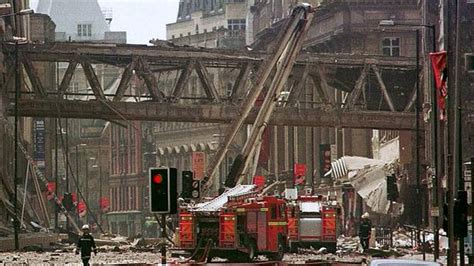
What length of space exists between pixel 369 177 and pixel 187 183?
133 feet

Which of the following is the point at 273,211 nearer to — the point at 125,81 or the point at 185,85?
the point at 125,81

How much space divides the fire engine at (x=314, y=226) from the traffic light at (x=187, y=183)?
31.0 ft

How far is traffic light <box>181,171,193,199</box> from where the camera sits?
2233 inches

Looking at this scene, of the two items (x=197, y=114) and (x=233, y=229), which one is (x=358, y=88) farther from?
(x=233, y=229)

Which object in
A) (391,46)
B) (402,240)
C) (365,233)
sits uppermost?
(391,46)

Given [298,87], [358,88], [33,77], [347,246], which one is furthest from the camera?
[358,88]

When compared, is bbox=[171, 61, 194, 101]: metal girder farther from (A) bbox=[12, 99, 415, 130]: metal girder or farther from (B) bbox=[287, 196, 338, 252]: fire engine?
(B) bbox=[287, 196, 338, 252]: fire engine

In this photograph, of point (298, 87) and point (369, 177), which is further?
point (298, 87)

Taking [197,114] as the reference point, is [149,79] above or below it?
above

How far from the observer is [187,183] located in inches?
2293

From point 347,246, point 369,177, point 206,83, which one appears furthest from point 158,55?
point 347,246

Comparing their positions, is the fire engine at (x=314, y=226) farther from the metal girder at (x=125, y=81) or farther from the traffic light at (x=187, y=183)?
the metal girder at (x=125, y=81)

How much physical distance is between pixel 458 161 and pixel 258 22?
121 m

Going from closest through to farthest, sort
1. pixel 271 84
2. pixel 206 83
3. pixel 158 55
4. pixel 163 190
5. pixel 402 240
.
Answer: pixel 163 190 → pixel 271 84 → pixel 402 240 → pixel 206 83 → pixel 158 55
